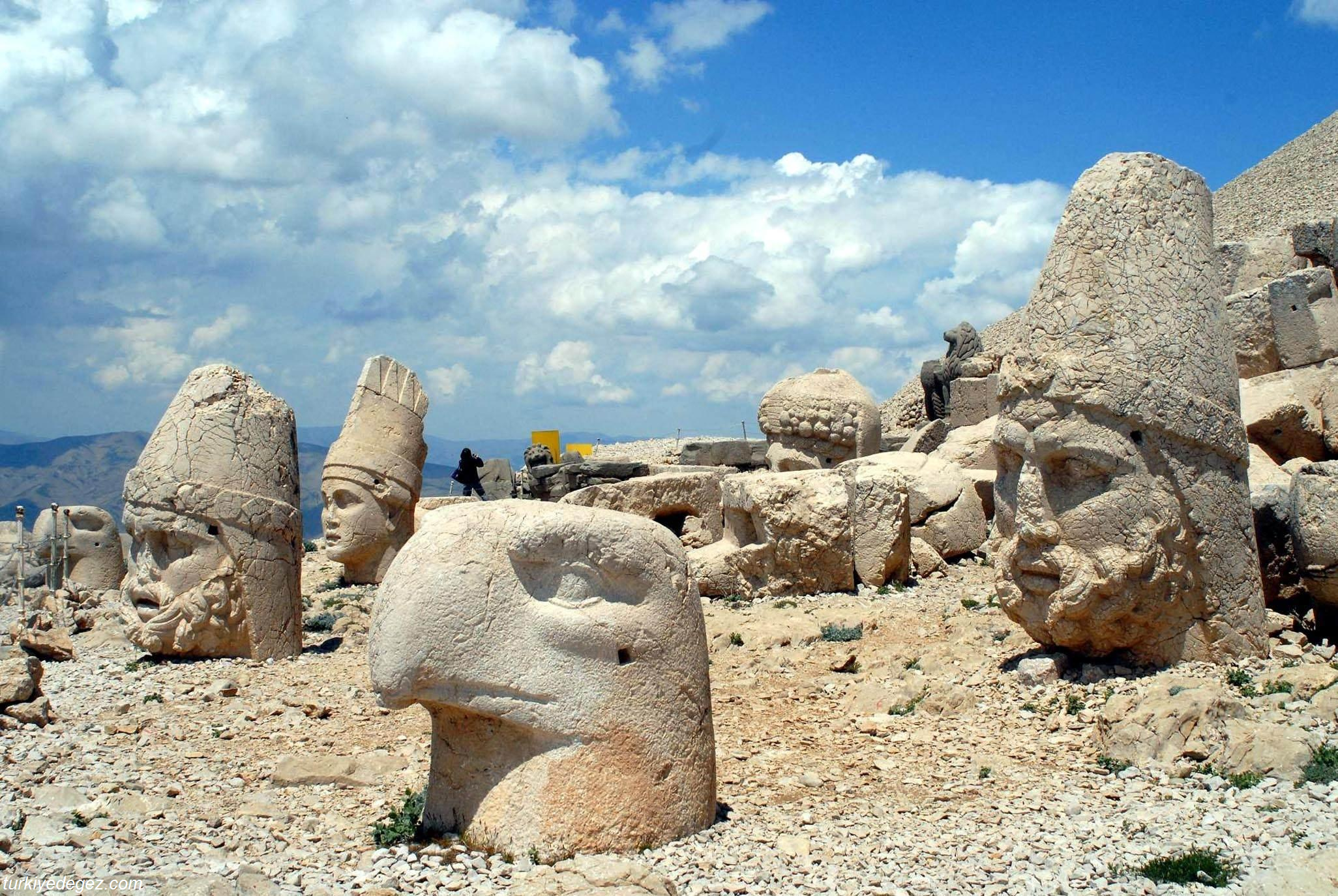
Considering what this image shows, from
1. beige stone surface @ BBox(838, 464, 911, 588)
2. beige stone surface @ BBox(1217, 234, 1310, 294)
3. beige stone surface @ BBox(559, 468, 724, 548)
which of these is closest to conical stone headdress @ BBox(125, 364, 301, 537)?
beige stone surface @ BBox(559, 468, 724, 548)

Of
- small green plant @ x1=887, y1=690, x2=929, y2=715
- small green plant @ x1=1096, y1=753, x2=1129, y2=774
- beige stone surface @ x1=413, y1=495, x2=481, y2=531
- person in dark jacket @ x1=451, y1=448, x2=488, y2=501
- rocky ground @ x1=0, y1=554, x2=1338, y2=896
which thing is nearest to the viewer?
rocky ground @ x1=0, y1=554, x2=1338, y2=896

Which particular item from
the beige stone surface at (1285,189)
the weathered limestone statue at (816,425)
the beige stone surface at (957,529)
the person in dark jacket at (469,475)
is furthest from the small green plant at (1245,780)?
the beige stone surface at (1285,189)

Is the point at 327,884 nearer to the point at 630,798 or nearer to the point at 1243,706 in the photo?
the point at 630,798

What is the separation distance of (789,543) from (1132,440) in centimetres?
430

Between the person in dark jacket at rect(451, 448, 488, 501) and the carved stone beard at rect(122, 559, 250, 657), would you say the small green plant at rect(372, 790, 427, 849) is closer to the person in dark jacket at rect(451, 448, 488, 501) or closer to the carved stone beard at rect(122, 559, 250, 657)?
the carved stone beard at rect(122, 559, 250, 657)

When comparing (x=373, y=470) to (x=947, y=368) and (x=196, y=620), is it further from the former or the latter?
(x=947, y=368)

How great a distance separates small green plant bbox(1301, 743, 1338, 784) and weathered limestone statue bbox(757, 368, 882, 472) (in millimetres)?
7899

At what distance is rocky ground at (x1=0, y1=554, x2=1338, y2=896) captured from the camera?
4098mm

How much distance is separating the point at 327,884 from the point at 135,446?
28.4 meters

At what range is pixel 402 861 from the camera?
4.27 m

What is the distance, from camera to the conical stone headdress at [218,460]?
8.40m

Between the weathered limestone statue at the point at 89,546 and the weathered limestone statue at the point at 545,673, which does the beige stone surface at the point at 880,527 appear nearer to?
the weathered limestone statue at the point at 545,673

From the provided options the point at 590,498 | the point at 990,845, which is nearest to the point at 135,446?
the point at 590,498

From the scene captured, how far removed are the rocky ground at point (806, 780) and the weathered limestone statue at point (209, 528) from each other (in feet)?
0.91
